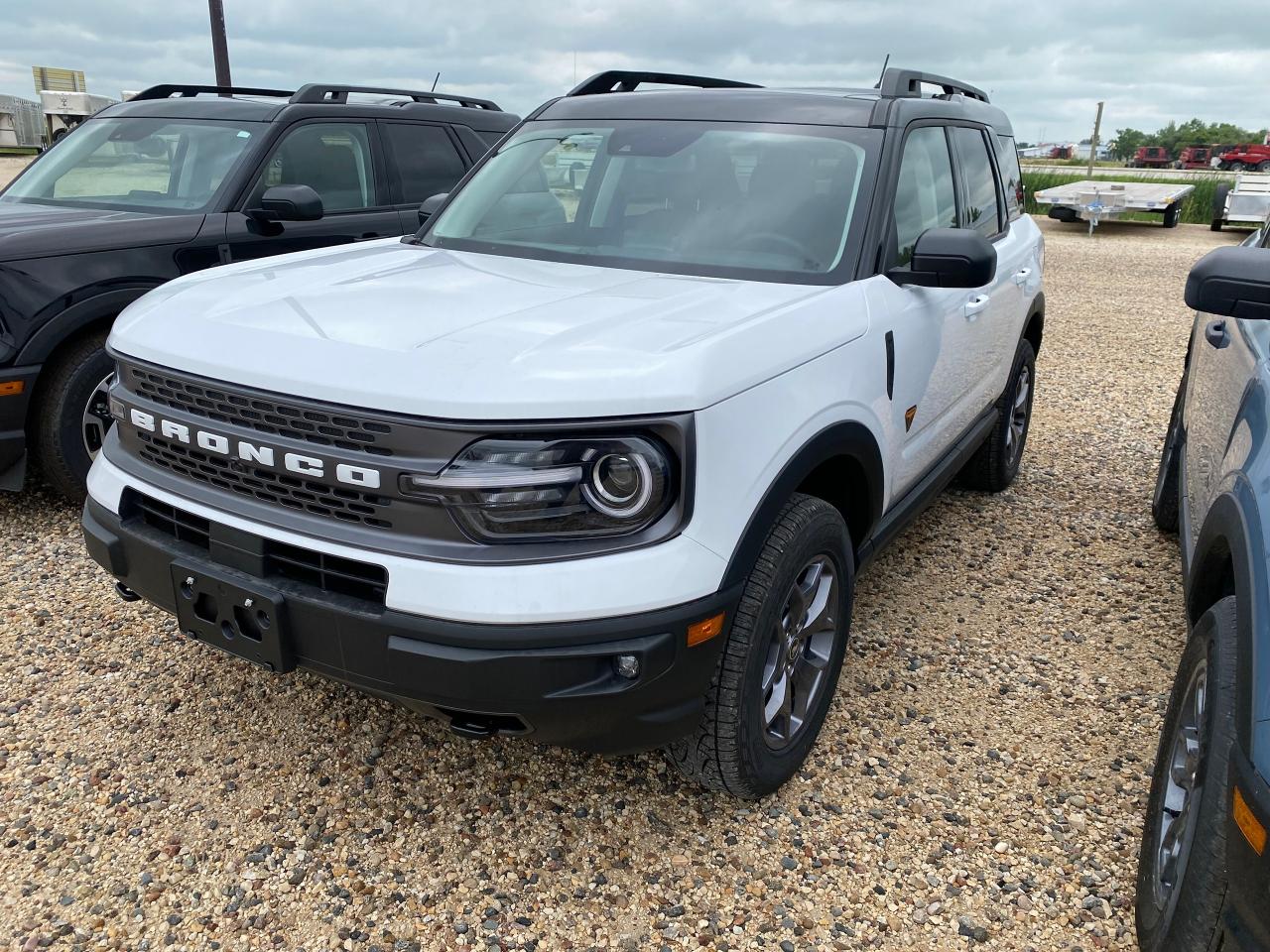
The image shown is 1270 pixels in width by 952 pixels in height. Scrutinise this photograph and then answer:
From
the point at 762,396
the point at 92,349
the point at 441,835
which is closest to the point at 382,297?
the point at 762,396

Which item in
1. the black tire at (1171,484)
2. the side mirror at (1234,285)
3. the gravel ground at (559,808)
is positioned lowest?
the gravel ground at (559,808)

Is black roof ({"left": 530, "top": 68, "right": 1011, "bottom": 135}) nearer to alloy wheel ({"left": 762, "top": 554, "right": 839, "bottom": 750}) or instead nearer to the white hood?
the white hood

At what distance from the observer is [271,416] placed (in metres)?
2.24

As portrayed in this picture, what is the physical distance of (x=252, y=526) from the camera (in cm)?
228

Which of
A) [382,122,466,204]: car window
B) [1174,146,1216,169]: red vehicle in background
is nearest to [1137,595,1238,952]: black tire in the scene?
[382,122,466,204]: car window

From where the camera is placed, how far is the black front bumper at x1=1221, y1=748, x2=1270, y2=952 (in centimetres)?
154

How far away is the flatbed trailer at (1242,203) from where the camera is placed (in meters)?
18.5

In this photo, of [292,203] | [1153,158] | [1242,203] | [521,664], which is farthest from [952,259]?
[1153,158]

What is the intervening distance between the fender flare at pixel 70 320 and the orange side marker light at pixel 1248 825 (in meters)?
4.46

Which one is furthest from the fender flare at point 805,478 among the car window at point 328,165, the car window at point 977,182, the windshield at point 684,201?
the car window at point 328,165

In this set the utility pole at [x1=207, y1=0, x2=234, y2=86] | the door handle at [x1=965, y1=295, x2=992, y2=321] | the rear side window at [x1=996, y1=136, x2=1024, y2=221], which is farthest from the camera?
the utility pole at [x1=207, y1=0, x2=234, y2=86]

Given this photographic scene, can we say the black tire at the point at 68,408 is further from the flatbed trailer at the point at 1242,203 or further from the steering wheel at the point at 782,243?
the flatbed trailer at the point at 1242,203

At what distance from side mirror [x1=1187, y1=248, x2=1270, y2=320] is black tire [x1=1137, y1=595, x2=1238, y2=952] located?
0.62m

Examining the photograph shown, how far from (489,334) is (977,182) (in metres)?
2.78
